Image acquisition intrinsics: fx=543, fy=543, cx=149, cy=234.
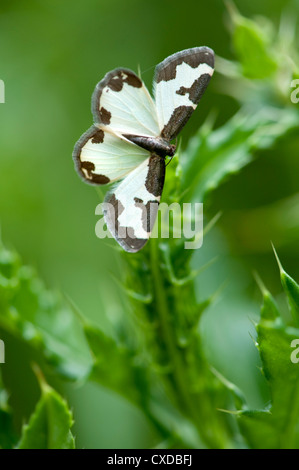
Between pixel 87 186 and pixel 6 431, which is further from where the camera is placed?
pixel 87 186

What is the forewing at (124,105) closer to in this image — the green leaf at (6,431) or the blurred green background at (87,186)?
the green leaf at (6,431)

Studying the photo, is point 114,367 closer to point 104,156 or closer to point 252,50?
point 104,156

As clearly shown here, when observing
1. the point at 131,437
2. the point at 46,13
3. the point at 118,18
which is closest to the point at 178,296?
the point at 131,437

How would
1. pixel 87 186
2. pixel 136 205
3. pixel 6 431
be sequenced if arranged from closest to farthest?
pixel 136 205
pixel 6 431
pixel 87 186

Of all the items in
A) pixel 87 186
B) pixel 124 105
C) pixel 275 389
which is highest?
pixel 124 105

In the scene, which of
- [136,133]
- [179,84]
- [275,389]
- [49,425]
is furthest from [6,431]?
[179,84]

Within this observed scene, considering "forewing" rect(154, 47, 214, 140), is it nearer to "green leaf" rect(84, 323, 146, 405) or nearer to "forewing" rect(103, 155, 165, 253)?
"forewing" rect(103, 155, 165, 253)
